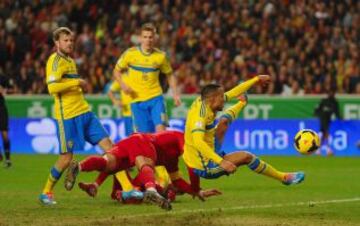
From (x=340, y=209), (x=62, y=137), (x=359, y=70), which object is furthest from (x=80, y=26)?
(x=340, y=209)

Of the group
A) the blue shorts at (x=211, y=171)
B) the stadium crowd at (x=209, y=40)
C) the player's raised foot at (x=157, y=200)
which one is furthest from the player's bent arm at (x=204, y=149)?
the stadium crowd at (x=209, y=40)

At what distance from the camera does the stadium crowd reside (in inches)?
1018

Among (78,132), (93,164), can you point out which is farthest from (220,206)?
(78,132)

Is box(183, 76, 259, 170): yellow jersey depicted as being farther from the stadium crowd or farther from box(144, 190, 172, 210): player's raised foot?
the stadium crowd

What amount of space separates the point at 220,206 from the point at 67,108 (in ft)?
8.29

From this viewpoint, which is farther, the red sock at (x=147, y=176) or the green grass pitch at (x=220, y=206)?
the red sock at (x=147, y=176)

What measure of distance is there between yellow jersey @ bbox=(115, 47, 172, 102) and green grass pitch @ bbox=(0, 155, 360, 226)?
1.60 meters

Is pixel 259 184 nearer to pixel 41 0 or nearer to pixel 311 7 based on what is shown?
pixel 311 7

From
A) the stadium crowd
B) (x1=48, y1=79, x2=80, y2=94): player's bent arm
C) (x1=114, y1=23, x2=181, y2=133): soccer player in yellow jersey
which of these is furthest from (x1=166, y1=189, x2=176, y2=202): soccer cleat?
the stadium crowd

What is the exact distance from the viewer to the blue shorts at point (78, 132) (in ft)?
42.5

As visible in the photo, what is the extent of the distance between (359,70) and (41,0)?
33.4 feet

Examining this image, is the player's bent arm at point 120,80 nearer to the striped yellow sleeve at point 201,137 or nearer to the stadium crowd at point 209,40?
the striped yellow sleeve at point 201,137

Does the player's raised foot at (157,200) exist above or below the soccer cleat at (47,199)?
above

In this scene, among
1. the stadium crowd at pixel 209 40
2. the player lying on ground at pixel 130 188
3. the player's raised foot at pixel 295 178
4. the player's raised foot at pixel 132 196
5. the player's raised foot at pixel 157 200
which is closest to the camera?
the player's raised foot at pixel 157 200
